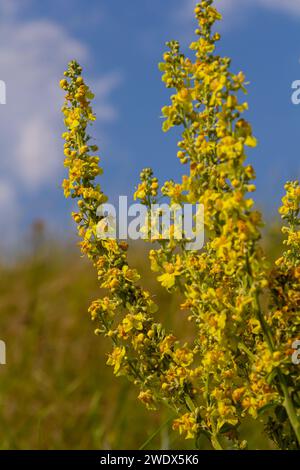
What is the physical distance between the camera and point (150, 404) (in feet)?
9.87

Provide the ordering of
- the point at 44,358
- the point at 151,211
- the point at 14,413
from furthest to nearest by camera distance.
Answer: the point at 44,358
the point at 14,413
the point at 151,211

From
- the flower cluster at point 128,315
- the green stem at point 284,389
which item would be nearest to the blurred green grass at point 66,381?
the flower cluster at point 128,315

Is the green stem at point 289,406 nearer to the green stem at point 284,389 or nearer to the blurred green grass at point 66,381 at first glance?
the green stem at point 284,389

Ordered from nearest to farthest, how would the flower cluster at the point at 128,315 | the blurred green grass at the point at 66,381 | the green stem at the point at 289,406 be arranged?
1. the green stem at the point at 289,406
2. the flower cluster at the point at 128,315
3. the blurred green grass at the point at 66,381

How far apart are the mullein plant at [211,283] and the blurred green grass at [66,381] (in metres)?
2.88

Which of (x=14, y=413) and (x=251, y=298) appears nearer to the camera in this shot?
(x=251, y=298)

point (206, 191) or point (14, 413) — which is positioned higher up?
point (206, 191)

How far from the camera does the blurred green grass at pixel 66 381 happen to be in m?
7.02

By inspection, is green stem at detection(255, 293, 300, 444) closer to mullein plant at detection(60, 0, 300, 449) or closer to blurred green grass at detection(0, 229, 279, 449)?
mullein plant at detection(60, 0, 300, 449)

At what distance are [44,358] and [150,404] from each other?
5619 millimetres

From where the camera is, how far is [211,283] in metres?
2.91
